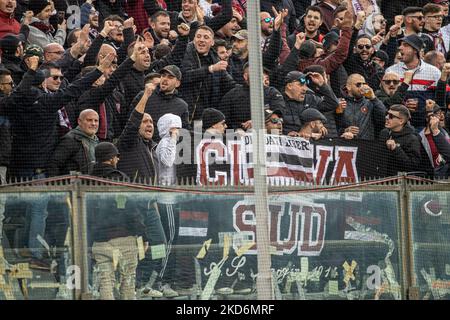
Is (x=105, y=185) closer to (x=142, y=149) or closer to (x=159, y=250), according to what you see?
(x=159, y=250)

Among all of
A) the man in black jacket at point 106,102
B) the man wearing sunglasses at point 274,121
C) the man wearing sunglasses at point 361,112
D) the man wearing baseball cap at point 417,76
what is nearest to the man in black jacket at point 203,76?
the man wearing sunglasses at point 274,121

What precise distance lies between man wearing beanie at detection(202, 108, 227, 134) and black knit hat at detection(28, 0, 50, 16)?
2122mm

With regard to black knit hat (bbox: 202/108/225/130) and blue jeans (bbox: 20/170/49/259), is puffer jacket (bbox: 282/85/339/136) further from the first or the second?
blue jeans (bbox: 20/170/49/259)

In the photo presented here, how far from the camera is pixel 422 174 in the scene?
32.0 ft

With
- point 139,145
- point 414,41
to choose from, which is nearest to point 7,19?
point 139,145

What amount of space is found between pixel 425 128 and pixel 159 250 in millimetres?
4621

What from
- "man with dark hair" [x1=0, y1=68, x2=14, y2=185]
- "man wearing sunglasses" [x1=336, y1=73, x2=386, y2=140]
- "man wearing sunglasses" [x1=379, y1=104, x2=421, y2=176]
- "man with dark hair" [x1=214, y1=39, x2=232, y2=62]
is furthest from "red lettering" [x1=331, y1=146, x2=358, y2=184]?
"man with dark hair" [x1=0, y1=68, x2=14, y2=185]

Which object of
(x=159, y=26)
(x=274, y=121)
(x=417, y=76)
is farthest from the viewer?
(x=417, y=76)

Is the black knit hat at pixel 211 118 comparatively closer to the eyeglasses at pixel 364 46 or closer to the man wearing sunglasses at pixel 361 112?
the man wearing sunglasses at pixel 361 112

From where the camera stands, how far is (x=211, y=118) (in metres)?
9.23

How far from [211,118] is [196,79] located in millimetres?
578

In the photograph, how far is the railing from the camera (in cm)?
666

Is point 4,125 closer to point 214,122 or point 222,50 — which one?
point 214,122
